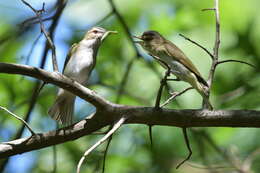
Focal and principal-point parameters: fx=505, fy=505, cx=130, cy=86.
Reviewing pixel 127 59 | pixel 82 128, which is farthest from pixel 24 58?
pixel 127 59

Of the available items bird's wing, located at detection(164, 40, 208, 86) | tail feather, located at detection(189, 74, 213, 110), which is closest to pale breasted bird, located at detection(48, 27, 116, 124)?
bird's wing, located at detection(164, 40, 208, 86)

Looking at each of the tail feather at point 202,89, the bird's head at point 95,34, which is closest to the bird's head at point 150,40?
the tail feather at point 202,89

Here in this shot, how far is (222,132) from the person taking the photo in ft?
19.1

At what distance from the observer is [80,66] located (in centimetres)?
511

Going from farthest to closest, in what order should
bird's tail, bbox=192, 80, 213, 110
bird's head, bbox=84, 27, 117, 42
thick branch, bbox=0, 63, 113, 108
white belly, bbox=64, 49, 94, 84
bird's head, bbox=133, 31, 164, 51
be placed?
bird's head, bbox=84, 27, 117, 42, white belly, bbox=64, 49, 94, 84, bird's head, bbox=133, 31, 164, 51, bird's tail, bbox=192, 80, 213, 110, thick branch, bbox=0, 63, 113, 108

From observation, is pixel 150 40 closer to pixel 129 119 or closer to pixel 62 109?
pixel 129 119

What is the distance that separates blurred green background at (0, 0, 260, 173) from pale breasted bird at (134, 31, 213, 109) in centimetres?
118

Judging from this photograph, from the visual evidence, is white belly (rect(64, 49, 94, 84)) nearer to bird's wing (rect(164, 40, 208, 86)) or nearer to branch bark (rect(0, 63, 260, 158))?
bird's wing (rect(164, 40, 208, 86))

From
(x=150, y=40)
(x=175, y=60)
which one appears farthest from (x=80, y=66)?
(x=175, y=60)

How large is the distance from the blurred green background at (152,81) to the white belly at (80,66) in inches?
9.3

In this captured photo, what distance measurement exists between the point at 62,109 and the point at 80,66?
1.54 ft

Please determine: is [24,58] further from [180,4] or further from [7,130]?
[180,4]

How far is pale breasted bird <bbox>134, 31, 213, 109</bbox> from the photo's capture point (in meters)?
3.69

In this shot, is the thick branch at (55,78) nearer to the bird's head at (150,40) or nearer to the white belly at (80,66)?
the bird's head at (150,40)
